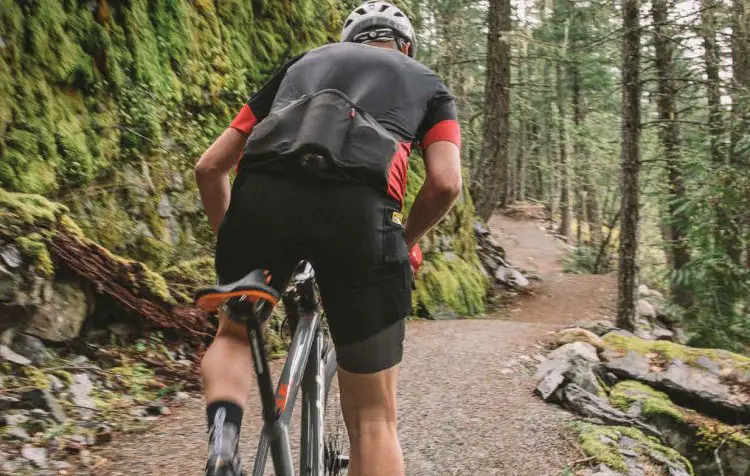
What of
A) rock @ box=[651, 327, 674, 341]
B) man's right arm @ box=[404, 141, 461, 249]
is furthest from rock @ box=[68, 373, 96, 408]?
rock @ box=[651, 327, 674, 341]

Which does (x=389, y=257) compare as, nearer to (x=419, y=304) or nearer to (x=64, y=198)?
(x=64, y=198)

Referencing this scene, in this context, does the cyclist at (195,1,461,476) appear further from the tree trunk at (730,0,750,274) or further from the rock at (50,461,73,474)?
the tree trunk at (730,0,750,274)

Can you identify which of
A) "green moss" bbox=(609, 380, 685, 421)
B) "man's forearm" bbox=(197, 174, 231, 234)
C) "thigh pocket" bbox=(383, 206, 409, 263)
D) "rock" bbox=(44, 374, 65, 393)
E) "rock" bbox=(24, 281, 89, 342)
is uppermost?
"man's forearm" bbox=(197, 174, 231, 234)

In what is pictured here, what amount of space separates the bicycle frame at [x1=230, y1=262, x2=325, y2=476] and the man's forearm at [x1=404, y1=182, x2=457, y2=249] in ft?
1.62

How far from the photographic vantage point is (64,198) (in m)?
4.94

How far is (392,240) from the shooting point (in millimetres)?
1879

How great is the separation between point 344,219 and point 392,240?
0.60 ft

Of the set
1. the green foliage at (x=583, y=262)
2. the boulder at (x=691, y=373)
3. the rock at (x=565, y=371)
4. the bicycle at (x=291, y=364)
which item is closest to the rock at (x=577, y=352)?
the rock at (x=565, y=371)

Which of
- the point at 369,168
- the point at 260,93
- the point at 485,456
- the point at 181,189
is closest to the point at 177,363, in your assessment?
the point at 181,189

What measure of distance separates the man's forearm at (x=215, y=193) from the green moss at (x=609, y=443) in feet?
11.2

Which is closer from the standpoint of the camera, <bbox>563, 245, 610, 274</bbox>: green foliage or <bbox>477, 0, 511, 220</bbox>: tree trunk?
<bbox>477, 0, 511, 220</bbox>: tree trunk

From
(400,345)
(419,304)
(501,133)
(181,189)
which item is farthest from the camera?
(501,133)

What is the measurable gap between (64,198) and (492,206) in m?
11.9

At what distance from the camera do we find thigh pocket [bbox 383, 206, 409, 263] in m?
1.86
